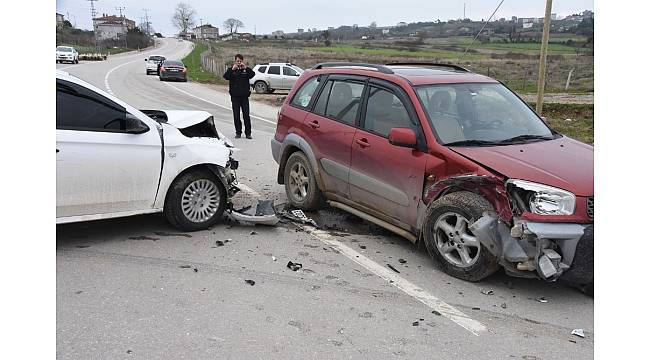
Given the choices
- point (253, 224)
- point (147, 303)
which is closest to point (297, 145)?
point (253, 224)

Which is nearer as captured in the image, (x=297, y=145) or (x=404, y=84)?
(x=404, y=84)

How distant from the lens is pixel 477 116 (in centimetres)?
510

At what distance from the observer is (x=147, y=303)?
3.87 m

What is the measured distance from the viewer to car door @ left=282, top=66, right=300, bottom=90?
1056 inches

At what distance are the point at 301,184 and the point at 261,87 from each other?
21550mm

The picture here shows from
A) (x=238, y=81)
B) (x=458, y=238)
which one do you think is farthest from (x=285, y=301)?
(x=238, y=81)

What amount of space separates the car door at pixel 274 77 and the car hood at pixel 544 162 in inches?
902

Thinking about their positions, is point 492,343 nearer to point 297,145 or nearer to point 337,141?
point 337,141

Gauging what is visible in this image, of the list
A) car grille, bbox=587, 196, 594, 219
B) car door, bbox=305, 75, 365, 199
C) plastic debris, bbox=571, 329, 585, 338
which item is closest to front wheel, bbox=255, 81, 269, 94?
car door, bbox=305, 75, 365, 199

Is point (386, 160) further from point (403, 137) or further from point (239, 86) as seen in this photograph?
point (239, 86)

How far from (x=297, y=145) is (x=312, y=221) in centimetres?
96

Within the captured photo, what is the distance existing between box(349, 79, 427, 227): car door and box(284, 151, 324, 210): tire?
2.27ft

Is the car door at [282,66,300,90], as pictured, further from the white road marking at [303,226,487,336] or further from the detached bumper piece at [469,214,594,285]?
the detached bumper piece at [469,214,594,285]

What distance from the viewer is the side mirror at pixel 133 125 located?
16.3 ft
